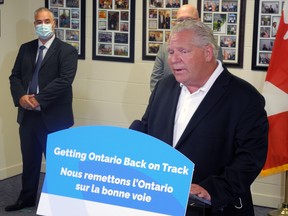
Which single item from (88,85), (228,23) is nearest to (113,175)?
(228,23)

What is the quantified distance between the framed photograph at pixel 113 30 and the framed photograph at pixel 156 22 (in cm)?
13

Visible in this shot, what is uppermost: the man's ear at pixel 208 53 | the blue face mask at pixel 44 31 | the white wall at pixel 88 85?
the blue face mask at pixel 44 31

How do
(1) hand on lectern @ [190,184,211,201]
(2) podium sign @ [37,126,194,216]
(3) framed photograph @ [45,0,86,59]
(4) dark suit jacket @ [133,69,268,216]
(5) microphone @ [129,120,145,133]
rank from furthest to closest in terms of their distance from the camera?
(3) framed photograph @ [45,0,86,59] → (5) microphone @ [129,120,145,133] → (4) dark suit jacket @ [133,69,268,216] → (1) hand on lectern @ [190,184,211,201] → (2) podium sign @ [37,126,194,216]

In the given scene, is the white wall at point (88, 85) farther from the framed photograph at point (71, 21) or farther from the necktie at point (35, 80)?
the necktie at point (35, 80)

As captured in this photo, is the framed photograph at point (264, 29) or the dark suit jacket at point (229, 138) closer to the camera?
the dark suit jacket at point (229, 138)

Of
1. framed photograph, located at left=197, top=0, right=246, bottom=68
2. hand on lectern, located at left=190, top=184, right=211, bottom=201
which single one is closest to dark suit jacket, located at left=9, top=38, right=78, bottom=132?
framed photograph, located at left=197, top=0, right=246, bottom=68

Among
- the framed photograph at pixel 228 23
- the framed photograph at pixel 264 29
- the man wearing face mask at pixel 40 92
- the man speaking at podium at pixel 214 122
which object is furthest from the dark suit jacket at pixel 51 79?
the man speaking at podium at pixel 214 122

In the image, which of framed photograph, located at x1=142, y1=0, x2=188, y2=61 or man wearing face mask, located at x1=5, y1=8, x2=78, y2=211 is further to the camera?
framed photograph, located at x1=142, y1=0, x2=188, y2=61

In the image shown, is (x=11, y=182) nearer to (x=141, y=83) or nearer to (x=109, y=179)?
(x=141, y=83)

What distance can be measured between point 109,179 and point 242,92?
733mm

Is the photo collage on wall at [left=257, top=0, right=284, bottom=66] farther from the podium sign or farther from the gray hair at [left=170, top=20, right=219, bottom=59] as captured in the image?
the podium sign

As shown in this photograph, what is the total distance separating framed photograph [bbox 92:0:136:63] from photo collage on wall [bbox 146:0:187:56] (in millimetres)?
159

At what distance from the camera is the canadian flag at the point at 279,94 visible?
3.85 m

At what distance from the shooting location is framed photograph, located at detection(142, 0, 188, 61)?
15.0ft
